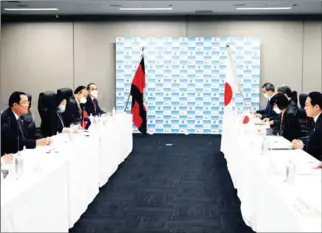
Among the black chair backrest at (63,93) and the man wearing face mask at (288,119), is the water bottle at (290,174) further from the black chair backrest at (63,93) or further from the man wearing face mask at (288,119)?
the black chair backrest at (63,93)

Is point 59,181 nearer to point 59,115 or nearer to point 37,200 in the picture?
point 37,200

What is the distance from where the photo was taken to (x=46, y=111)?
631 centimetres

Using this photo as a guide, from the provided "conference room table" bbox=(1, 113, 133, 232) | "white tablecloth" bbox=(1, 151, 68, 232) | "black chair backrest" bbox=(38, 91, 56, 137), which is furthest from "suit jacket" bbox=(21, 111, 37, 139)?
"white tablecloth" bbox=(1, 151, 68, 232)

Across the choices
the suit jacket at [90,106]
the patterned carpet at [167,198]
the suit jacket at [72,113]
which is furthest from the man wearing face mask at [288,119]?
the suit jacket at [90,106]

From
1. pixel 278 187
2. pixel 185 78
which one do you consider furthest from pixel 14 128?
pixel 185 78

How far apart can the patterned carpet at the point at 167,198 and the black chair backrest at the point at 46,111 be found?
1.10 m

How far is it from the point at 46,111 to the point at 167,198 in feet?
6.89

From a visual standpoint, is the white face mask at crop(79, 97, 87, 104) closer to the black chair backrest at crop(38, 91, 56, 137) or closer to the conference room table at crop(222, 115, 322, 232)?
the black chair backrest at crop(38, 91, 56, 137)

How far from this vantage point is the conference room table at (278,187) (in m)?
2.52

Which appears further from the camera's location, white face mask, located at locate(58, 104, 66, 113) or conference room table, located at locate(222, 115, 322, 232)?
white face mask, located at locate(58, 104, 66, 113)

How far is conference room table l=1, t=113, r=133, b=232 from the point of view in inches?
111

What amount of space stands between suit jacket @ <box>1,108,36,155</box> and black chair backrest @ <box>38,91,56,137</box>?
4.79 feet

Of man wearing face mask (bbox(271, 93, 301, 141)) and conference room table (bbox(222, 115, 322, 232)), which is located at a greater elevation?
man wearing face mask (bbox(271, 93, 301, 141))

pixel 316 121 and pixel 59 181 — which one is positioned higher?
pixel 316 121
